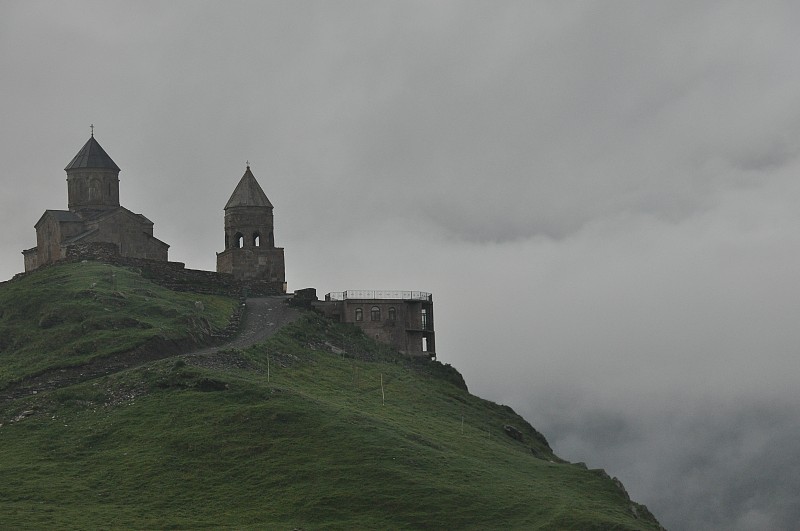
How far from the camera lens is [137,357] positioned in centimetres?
9231

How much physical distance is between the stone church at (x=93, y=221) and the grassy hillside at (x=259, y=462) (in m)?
26.5

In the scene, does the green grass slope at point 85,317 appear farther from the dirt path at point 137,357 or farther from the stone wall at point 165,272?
the stone wall at point 165,272

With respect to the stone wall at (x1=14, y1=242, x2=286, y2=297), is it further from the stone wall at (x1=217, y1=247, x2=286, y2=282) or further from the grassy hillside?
the grassy hillside

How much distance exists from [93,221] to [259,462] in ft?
156


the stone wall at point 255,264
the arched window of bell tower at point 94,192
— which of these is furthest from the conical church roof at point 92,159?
the stone wall at point 255,264

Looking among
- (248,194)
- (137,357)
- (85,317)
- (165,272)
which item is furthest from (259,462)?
(248,194)

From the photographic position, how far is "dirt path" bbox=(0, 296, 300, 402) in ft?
289

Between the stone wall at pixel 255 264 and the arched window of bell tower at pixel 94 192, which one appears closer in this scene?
the stone wall at pixel 255 264

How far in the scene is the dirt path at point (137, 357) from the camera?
289 ft

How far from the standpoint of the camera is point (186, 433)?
80562 mm

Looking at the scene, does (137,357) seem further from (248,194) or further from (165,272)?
(248,194)

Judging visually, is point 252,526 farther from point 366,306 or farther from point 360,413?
point 366,306

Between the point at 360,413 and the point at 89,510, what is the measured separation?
1832 centimetres

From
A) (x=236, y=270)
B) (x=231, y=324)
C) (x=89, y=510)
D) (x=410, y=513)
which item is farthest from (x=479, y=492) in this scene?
(x=236, y=270)
